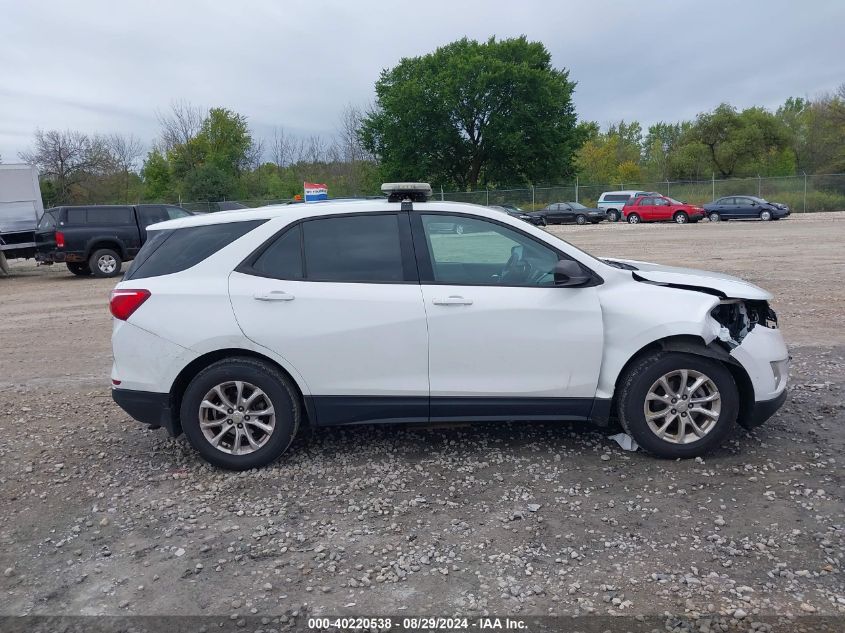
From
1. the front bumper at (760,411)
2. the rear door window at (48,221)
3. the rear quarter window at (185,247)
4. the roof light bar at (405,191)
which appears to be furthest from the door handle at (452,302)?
the rear door window at (48,221)

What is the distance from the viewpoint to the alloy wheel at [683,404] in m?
4.43

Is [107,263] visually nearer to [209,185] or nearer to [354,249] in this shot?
[354,249]

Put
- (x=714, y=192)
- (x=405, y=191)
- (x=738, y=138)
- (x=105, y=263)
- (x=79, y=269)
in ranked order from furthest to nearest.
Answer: (x=738, y=138), (x=714, y=192), (x=79, y=269), (x=105, y=263), (x=405, y=191)

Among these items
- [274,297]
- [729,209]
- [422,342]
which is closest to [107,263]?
[274,297]

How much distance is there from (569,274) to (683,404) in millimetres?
1138

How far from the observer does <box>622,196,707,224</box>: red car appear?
37312mm

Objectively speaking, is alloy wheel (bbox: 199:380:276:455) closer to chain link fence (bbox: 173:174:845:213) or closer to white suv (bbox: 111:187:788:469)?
white suv (bbox: 111:187:788:469)

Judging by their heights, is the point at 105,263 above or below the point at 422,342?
above

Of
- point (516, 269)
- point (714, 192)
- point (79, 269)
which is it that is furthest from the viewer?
point (714, 192)

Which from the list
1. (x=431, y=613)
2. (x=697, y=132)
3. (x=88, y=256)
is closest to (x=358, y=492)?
(x=431, y=613)

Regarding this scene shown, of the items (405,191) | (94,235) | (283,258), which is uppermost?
(405,191)

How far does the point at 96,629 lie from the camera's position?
3.01 m

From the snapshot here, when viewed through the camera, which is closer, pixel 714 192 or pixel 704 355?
pixel 704 355

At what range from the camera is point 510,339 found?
4.44m
